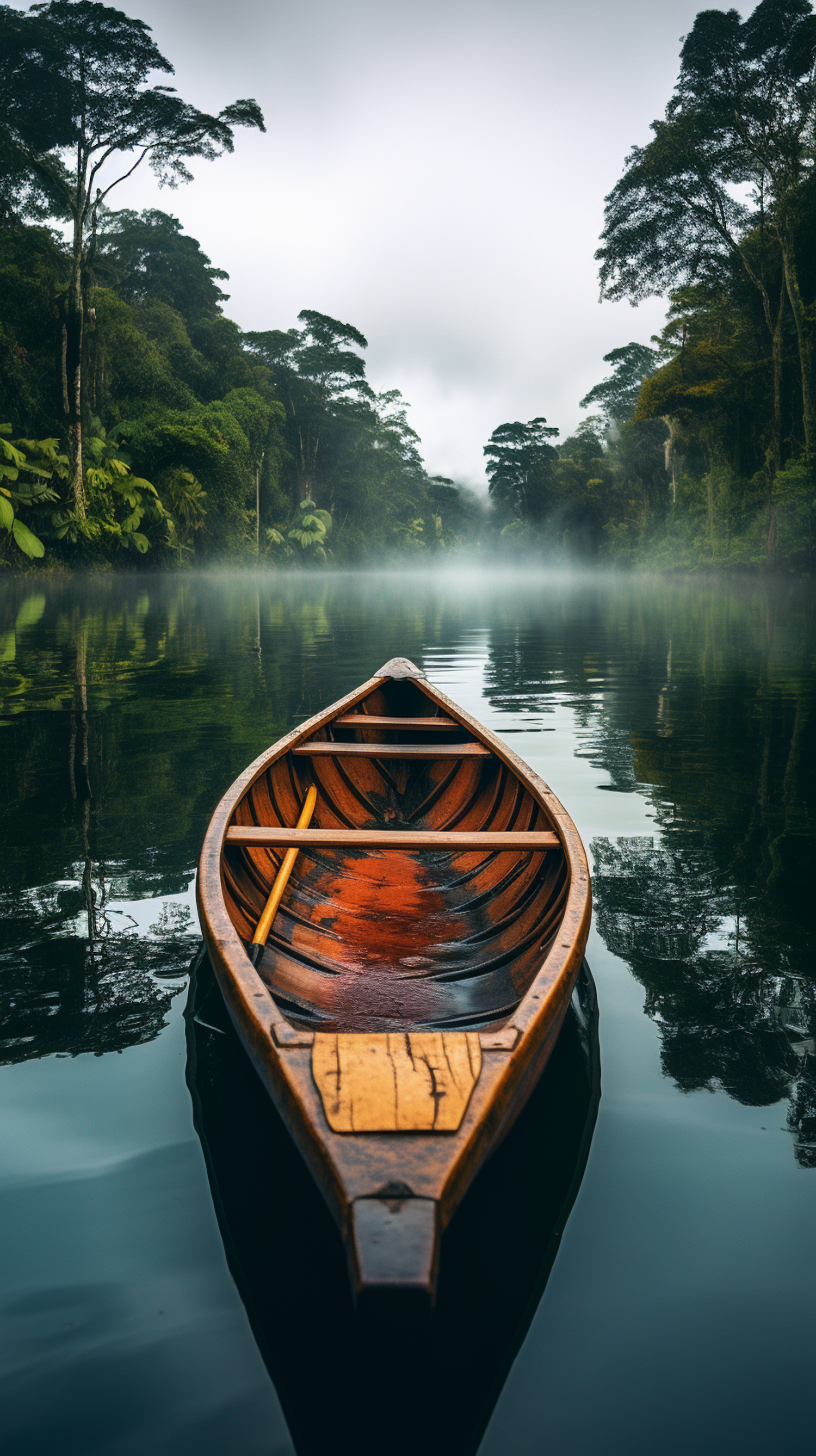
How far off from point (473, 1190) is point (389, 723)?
14.0 ft

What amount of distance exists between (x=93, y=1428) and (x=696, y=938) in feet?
8.21

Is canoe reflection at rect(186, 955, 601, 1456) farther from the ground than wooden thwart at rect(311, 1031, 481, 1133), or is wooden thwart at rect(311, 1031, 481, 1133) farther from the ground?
wooden thwart at rect(311, 1031, 481, 1133)

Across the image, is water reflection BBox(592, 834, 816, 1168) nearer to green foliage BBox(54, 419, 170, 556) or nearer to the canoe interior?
the canoe interior

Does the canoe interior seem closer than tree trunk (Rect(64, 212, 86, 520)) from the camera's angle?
Yes

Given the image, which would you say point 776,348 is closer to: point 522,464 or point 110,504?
point 110,504

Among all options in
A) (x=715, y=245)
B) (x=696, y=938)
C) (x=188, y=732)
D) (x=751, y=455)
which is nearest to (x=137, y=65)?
(x=715, y=245)

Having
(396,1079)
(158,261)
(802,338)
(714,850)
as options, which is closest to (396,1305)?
(396,1079)

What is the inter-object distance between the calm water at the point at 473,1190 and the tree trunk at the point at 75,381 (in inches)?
893

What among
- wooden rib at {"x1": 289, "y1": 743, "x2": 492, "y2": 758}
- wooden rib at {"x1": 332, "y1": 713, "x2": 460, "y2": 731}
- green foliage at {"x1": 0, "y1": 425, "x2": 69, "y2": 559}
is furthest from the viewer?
green foliage at {"x1": 0, "y1": 425, "x2": 69, "y2": 559}

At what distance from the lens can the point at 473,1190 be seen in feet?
6.43

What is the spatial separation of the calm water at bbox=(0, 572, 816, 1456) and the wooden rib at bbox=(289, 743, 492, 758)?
659 mm

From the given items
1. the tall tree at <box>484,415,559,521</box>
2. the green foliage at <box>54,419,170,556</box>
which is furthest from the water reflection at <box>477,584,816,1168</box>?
the tall tree at <box>484,415,559,521</box>

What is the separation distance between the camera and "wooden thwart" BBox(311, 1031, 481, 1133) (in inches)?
60.9

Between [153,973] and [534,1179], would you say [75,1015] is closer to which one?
[153,973]
